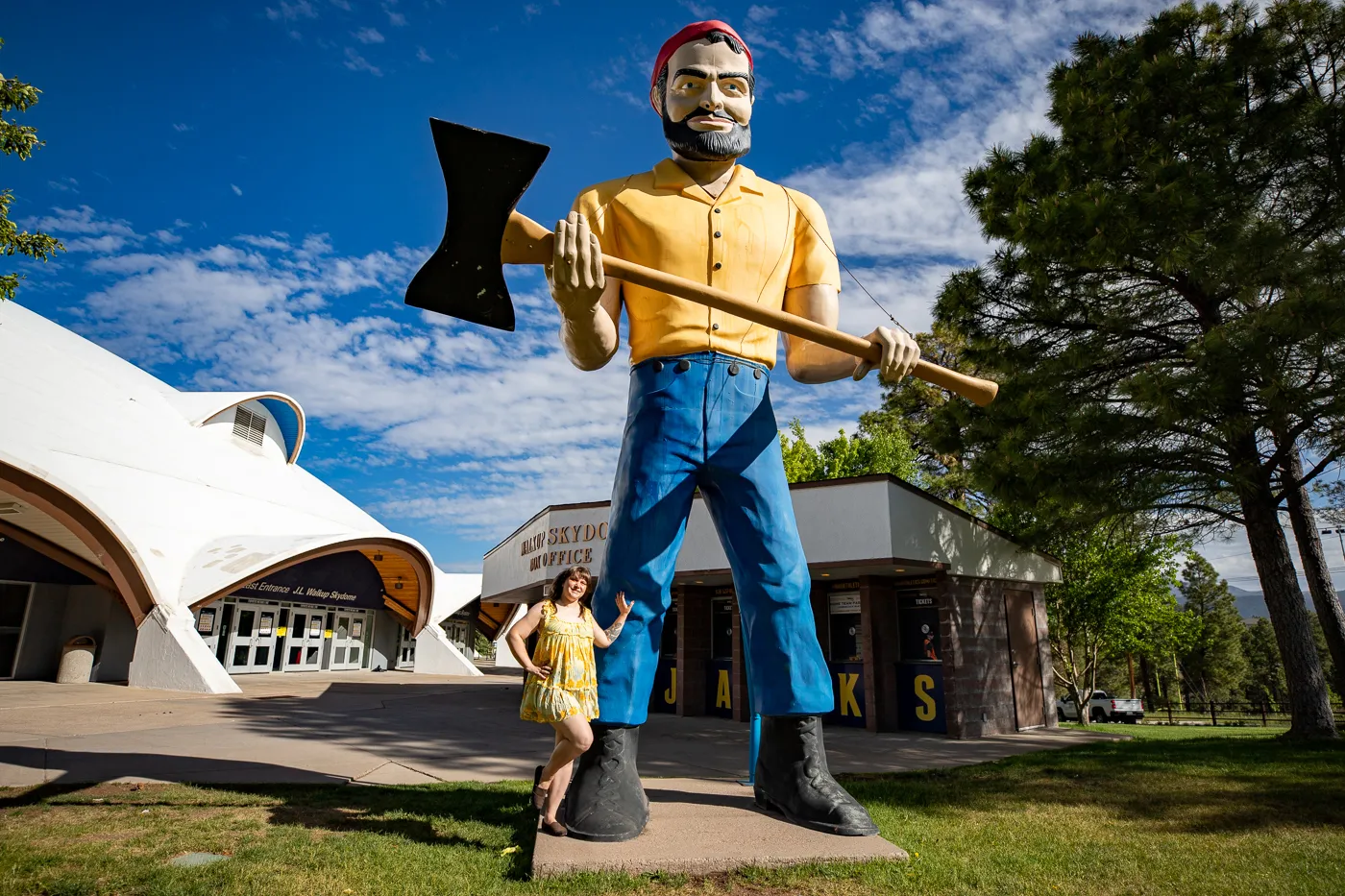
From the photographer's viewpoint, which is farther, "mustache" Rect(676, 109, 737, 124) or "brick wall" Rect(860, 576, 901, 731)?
"brick wall" Rect(860, 576, 901, 731)

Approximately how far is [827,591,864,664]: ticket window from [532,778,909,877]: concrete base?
8.16 meters

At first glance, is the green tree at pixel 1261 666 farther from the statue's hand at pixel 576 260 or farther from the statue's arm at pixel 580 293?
the statue's hand at pixel 576 260

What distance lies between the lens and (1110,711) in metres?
23.1

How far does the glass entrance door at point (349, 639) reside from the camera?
24.2 m

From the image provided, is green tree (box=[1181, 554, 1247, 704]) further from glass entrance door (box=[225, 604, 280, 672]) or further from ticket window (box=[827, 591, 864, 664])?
glass entrance door (box=[225, 604, 280, 672])

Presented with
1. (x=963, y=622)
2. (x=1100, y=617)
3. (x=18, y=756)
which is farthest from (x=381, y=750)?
(x=1100, y=617)

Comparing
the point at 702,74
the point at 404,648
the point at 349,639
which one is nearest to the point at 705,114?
the point at 702,74

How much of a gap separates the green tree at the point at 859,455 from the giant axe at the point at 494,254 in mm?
17808

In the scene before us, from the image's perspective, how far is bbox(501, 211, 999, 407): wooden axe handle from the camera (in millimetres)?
2961

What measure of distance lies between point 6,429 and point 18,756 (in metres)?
13.6

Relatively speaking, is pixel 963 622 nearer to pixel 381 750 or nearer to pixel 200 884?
pixel 381 750

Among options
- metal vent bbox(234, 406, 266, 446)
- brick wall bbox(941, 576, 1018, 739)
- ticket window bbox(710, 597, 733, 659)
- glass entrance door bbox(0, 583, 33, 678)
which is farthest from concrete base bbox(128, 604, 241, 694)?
brick wall bbox(941, 576, 1018, 739)

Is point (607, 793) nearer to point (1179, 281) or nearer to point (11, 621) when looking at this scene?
point (1179, 281)

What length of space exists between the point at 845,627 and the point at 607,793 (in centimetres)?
885
